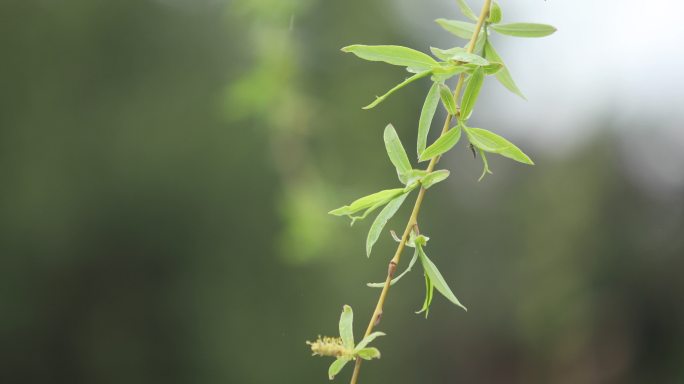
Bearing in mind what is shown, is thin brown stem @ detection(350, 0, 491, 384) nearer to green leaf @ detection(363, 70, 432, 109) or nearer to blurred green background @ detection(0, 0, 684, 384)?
green leaf @ detection(363, 70, 432, 109)

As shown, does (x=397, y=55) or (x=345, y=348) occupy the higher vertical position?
(x=397, y=55)

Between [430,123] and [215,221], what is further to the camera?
[215,221]

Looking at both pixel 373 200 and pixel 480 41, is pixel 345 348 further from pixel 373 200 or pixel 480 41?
pixel 480 41

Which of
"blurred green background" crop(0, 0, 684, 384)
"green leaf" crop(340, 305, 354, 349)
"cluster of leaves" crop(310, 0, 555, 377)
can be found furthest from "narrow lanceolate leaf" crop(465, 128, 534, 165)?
"blurred green background" crop(0, 0, 684, 384)

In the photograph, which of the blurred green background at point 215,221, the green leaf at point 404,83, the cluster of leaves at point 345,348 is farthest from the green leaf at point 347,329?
the blurred green background at point 215,221

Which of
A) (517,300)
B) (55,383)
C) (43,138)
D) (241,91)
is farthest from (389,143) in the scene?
(517,300)

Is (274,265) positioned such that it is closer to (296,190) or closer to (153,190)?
(153,190)

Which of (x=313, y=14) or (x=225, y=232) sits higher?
(x=313, y=14)

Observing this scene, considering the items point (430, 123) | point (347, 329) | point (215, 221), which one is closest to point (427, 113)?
point (430, 123)
